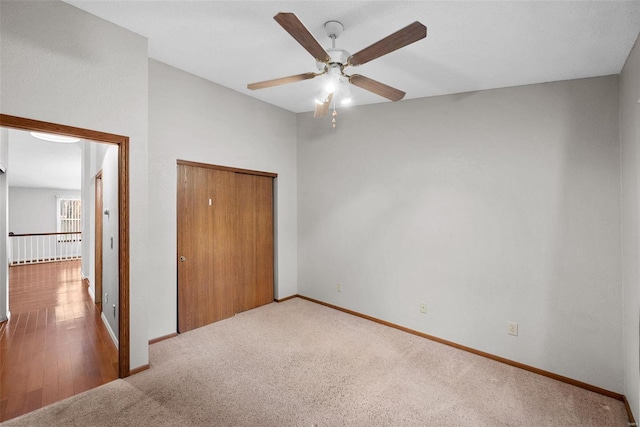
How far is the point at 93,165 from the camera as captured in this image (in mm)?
4688

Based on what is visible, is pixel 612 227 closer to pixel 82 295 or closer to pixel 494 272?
pixel 494 272

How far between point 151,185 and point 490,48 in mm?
3303

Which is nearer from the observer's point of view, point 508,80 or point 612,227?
point 612,227

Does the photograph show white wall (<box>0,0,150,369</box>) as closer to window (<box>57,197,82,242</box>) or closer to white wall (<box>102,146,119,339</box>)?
white wall (<box>102,146,119,339</box>)

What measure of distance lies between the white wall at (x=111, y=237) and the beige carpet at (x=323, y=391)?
78 cm

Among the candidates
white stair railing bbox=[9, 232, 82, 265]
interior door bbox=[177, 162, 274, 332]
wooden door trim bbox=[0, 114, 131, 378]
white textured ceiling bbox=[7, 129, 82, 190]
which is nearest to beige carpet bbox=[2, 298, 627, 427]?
wooden door trim bbox=[0, 114, 131, 378]

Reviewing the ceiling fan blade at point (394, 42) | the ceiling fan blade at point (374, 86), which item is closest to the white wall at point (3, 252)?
the ceiling fan blade at point (374, 86)

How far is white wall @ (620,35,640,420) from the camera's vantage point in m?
1.95

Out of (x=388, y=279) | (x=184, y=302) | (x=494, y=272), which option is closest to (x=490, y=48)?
(x=494, y=272)

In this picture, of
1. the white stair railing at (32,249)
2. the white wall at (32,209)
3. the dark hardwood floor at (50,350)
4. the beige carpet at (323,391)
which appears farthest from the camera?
the white wall at (32,209)

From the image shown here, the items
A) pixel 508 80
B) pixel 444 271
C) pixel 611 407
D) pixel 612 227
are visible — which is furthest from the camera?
pixel 444 271

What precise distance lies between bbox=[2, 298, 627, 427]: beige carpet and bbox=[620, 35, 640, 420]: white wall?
0.37m

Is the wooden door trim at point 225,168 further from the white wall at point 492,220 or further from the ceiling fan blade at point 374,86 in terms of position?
the ceiling fan blade at point 374,86

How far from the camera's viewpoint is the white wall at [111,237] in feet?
9.31
